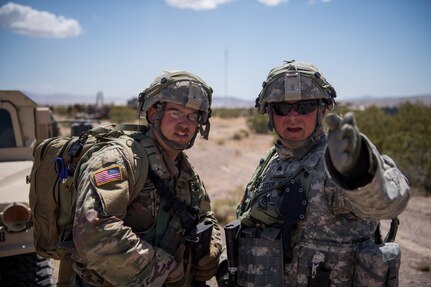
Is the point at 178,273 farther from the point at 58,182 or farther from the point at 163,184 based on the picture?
the point at 58,182

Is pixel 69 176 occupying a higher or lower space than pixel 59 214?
higher

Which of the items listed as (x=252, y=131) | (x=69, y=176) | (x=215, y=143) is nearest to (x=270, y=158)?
(x=69, y=176)

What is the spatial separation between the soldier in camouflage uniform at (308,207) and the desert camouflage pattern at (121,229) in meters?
0.54

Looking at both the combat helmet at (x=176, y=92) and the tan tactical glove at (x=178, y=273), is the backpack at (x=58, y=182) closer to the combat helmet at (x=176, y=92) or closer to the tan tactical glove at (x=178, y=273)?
the combat helmet at (x=176, y=92)

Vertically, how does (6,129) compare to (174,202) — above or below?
above

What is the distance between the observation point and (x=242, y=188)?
33.9 ft

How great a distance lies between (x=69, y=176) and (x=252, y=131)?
25.4m

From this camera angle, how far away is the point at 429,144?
10.6m

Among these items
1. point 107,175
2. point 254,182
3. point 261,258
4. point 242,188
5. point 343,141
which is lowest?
point 242,188

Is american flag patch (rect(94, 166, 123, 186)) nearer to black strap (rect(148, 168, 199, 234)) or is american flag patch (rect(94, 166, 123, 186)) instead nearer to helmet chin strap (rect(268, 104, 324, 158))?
black strap (rect(148, 168, 199, 234))

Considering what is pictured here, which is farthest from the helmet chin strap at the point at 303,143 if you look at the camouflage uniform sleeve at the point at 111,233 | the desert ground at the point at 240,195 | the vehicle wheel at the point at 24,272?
the desert ground at the point at 240,195

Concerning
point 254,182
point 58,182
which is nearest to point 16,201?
point 58,182

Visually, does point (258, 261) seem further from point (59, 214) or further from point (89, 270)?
point (59, 214)

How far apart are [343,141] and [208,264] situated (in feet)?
5.25
